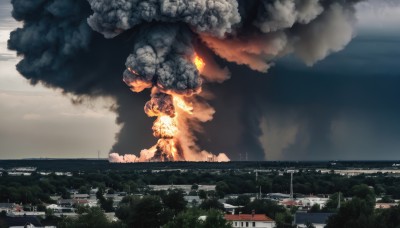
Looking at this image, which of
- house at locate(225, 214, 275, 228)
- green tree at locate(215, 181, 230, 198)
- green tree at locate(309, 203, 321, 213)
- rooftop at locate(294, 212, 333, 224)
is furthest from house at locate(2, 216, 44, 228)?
green tree at locate(215, 181, 230, 198)

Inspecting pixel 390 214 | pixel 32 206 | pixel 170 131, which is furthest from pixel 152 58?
pixel 390 214

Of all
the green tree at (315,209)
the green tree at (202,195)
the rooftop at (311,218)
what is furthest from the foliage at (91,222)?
the green tree at (202,195)

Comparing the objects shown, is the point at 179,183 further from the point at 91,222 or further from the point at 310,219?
the point at 91,222

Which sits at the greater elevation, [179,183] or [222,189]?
[179,183]

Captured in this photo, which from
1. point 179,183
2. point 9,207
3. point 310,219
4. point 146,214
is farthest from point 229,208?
point 179,183

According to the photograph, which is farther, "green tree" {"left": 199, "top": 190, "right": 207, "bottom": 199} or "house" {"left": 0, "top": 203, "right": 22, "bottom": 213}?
"green tree" {"left": 199, "top": 190, "right": 207, "bottom": 199}

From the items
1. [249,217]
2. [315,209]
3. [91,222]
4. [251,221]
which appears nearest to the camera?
[91,222]

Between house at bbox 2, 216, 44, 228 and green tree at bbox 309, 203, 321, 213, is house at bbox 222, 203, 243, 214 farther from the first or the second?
house at bbox 2, 216, 44, 228

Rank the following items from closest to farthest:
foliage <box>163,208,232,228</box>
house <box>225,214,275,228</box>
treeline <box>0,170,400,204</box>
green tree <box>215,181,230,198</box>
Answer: foliage <box>163,208,232,228</box>, house <box>225,214,275,228</box>, treeline <box>0,170,400,204</box>, green tree <box>215,181,230,198</box>
